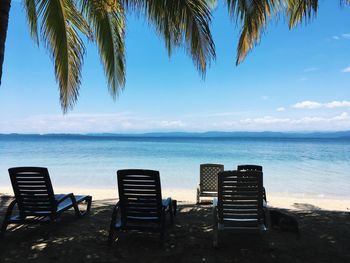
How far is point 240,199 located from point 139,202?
48.0 inches

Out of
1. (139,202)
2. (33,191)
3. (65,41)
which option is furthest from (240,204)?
(65,41)

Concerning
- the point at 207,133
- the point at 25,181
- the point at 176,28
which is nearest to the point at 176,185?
the point at 176,28

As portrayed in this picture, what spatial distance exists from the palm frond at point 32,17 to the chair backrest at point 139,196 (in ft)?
12.8

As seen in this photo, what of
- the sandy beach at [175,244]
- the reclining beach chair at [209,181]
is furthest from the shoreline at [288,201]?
the sandy beach at [175,244]

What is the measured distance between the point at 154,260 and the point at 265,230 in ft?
4.37

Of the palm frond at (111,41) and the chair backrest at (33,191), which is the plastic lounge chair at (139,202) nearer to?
the chair backrest at (33,191)

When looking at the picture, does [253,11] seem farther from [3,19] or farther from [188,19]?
[3,19]

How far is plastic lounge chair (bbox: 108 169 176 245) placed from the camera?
4.11m

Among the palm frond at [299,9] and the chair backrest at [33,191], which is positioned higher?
the palm frond at [299,9]

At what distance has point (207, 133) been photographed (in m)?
151

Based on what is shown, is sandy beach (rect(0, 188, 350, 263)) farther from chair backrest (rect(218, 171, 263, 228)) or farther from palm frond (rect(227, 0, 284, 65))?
palm frond (rect(227, 0, 284, 65))

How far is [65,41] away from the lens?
649 centimetres

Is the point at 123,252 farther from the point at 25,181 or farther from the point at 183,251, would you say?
the point at 25,181

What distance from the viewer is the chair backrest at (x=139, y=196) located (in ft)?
13.5
